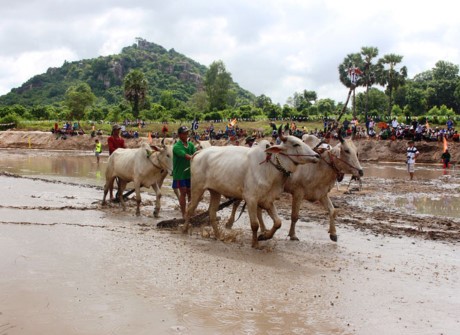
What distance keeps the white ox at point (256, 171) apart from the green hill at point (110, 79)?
429 feet

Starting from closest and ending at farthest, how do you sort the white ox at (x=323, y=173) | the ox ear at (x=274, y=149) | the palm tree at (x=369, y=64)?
the ox ear at (x=274, y=149) → the white ox at (x=323, y=173) → the palm tree at (x=369, y=64)

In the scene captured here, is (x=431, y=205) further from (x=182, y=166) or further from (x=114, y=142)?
(x=114, y=142)

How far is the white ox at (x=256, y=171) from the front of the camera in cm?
835

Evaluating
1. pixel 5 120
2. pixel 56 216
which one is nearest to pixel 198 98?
pixel 5 120

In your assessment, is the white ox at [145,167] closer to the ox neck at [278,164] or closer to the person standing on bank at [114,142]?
the person standing on bank at [114,142]

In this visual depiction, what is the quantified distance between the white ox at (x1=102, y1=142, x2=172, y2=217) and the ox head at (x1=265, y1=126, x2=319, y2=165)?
3899mm

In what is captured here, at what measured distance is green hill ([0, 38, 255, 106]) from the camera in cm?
14925

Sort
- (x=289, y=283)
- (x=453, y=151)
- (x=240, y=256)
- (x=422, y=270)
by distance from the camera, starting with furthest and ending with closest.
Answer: (x=453, y=151) → (x=240, y=256) → (x=422, y=270) → (x=289, y=283)

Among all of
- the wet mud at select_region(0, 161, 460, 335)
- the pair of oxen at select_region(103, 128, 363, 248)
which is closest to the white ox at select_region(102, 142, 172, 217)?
the wet mud at select_region(0, 161, 460, 335)

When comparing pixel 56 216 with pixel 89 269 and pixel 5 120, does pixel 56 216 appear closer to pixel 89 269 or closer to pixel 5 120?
pixel 89 269

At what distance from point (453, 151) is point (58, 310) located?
3197 cm

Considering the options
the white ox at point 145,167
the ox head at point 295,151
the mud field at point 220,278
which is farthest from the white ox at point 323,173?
the white ox at point 145,167

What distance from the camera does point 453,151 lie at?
32.3 m

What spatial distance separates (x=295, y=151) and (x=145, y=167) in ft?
16.0
